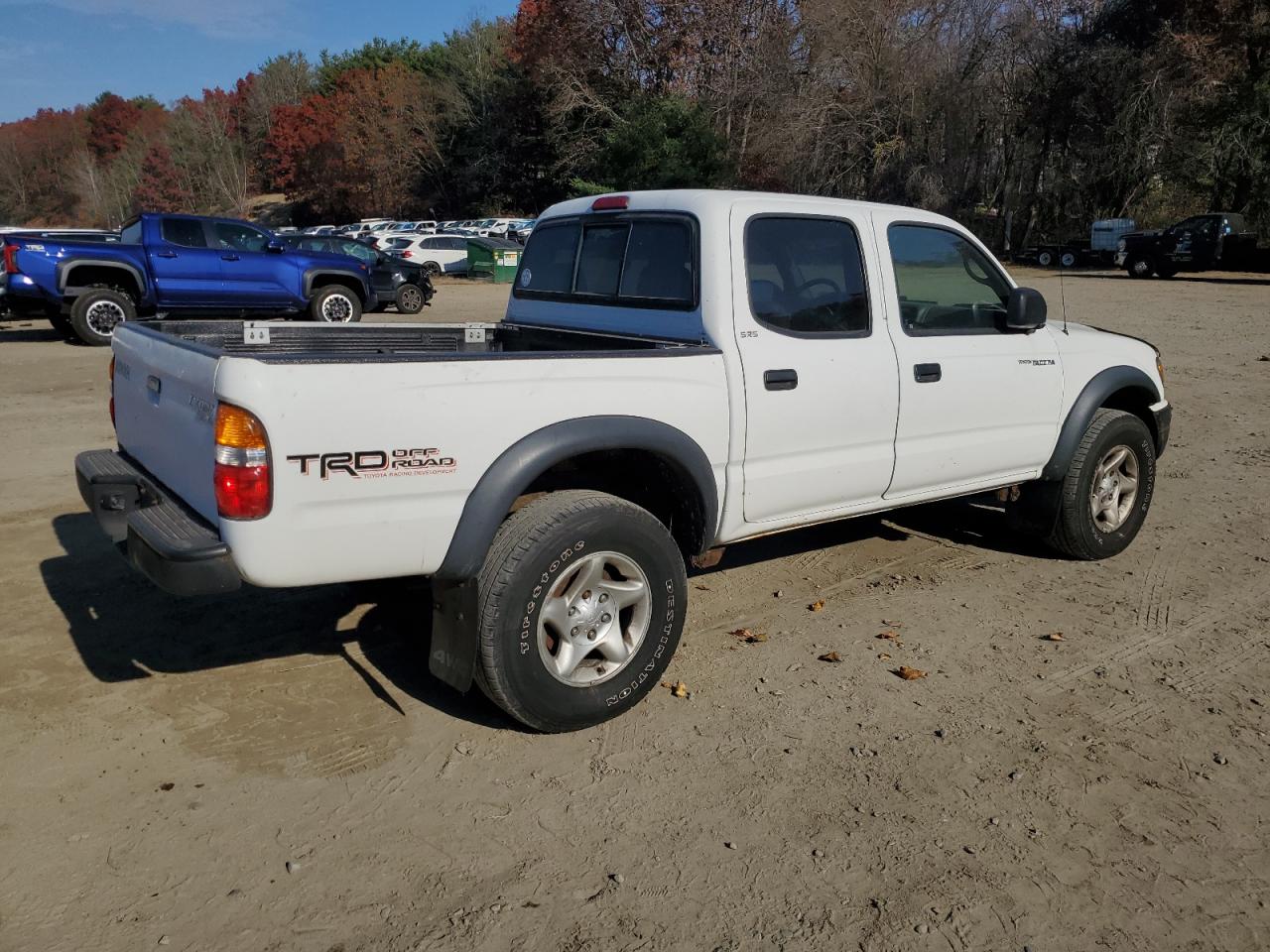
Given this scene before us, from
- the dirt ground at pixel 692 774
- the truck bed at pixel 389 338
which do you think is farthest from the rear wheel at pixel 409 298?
the truck bed at pixel 389 338

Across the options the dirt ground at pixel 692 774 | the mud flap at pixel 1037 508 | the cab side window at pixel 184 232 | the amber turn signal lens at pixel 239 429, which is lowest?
the dirt ground at pixel 692 774

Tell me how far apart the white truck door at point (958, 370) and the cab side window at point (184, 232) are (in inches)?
518

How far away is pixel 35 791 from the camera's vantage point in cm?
338

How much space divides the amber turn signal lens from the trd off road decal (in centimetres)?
11

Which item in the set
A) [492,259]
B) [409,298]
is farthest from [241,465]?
[492,259]

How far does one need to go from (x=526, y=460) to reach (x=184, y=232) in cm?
1378

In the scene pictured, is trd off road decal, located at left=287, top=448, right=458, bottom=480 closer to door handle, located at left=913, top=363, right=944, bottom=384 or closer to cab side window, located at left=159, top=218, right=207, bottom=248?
door handle, located at left=913, top=363, right=944, bottom=384

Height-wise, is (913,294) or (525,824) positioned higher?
(913,294)

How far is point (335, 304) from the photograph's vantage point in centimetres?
1695

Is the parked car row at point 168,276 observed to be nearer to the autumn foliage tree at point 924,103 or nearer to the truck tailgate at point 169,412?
the truck tailgate at point 169,412

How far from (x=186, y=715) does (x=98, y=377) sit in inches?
367

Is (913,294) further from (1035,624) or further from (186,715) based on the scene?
(186,715)

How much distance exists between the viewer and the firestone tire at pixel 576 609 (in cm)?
355

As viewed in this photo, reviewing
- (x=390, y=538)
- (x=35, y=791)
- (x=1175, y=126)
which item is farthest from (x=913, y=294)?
(x=1175, y=126)
